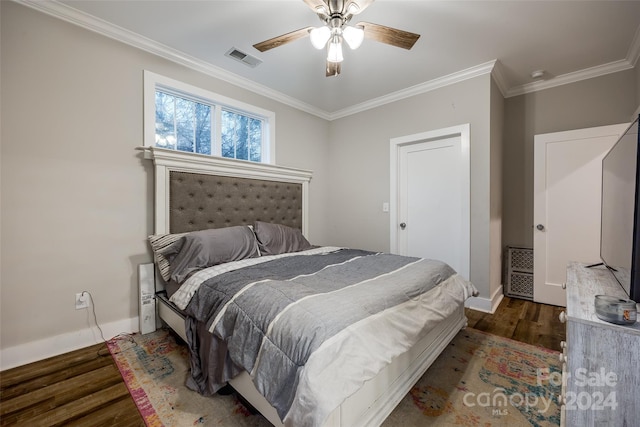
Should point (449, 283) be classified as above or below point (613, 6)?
below

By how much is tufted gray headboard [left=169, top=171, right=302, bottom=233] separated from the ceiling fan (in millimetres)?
1359

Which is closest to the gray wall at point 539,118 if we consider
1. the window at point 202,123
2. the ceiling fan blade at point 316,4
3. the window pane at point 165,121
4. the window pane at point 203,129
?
the ceiling fan blade at point 316,4

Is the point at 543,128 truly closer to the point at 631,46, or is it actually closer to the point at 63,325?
the point at 631,46

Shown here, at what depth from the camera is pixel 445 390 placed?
62.0 inches

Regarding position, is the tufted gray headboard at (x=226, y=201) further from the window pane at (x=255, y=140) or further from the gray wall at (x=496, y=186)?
the gray wall at (x=496, y=186)

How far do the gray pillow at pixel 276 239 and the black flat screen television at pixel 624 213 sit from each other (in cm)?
227

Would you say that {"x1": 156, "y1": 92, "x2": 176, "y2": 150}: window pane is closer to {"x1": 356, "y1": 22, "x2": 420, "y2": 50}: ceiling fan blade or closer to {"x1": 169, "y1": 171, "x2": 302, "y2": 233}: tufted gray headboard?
{"x1": 169, "y1": 171, "x2": 302, "y2": 233}: tufted gray headboard

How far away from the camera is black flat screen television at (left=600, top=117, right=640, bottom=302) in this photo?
1.00 meters

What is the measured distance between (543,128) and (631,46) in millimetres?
900

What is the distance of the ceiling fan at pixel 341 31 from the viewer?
1.59m

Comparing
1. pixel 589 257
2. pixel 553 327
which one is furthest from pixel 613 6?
pixel 553 327

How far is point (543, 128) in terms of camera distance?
3084 mm

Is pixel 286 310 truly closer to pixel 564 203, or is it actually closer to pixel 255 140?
pixel 255 140

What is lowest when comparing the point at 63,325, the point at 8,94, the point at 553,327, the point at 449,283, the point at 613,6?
the point at 553,327
